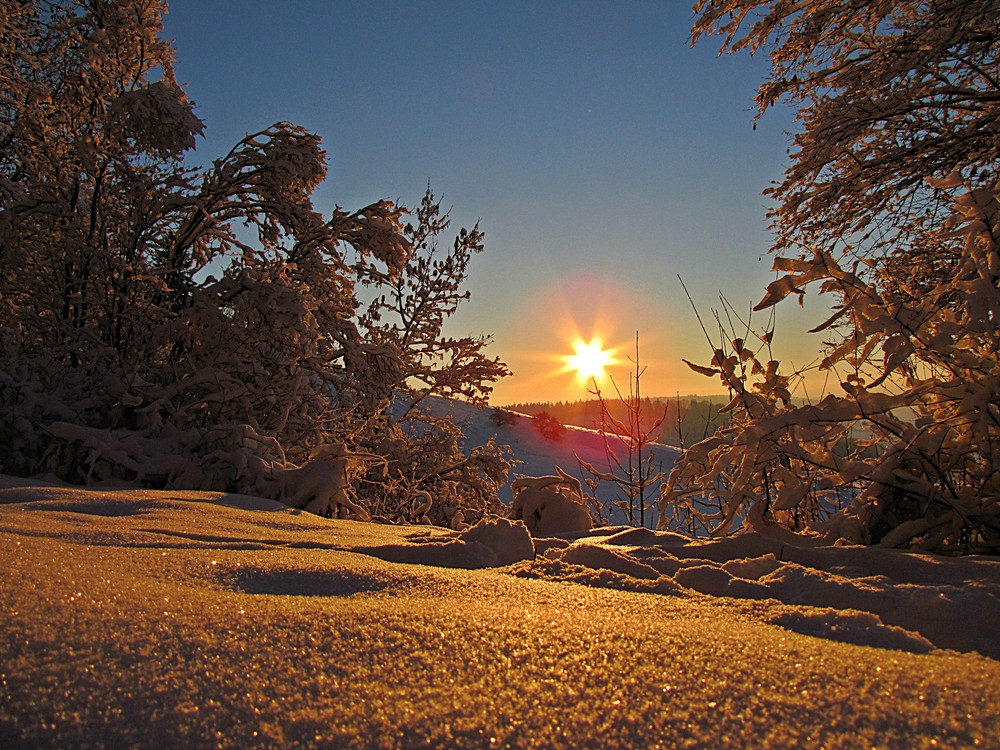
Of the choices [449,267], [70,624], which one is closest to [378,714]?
[70,624]

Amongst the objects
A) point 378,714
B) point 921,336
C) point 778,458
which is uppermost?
point 921,336

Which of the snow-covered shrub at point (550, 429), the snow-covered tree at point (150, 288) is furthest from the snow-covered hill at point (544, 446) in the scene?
the snow-covered tree at point (150, 288)

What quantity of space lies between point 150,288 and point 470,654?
5330mm

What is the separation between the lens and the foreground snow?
0.61 meters

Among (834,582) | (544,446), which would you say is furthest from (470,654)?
(544,446)

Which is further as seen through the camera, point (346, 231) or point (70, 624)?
point (346, 231)

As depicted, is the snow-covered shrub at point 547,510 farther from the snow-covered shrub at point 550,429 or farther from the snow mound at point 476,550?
the snow-covered shrub at point 550,429

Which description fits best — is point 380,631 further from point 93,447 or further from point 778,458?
point 93,447

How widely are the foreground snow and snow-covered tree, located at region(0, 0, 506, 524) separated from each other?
3059mm

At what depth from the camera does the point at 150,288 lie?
5.09 metres

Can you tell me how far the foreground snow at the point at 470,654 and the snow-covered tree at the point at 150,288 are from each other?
10.0ft

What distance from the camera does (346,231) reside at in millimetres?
5922

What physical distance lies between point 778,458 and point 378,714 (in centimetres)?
205

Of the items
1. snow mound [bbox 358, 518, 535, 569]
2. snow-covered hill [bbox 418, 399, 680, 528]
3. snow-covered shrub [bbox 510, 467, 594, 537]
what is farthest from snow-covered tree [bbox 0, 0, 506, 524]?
snow-covered hill [bbox 418, 399, 680, 528]
